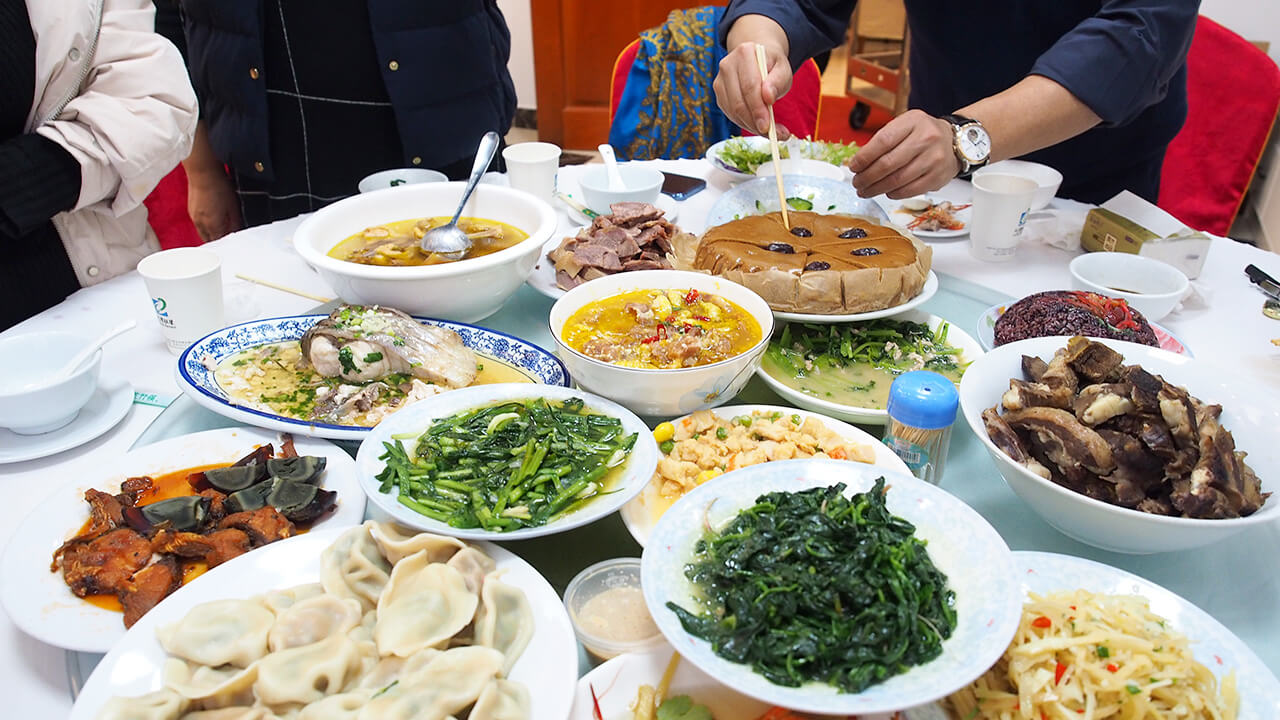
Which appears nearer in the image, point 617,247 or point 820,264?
point 820,264

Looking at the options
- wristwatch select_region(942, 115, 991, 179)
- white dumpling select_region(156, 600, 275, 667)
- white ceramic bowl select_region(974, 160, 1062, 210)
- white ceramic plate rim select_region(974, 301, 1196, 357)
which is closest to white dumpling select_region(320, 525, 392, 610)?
white dumpling select_region(156, 600, 275, 667)

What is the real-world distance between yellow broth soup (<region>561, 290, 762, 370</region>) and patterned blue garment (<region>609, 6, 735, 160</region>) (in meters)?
2.67

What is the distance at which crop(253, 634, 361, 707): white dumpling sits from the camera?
120cm

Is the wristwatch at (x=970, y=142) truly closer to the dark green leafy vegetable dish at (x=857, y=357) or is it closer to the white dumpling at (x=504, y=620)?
the dark green leafy vegetable dish at (x=857, y=357)

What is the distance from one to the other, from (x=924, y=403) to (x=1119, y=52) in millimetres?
1826

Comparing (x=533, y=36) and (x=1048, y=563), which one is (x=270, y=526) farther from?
(x=533, y=36)

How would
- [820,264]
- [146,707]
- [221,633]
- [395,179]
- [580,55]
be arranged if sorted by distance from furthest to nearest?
[580,55] < [395,179] < [820,264] < [221,633] < [146,707]

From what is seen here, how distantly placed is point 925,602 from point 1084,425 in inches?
26.0

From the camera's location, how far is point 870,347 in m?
2.25

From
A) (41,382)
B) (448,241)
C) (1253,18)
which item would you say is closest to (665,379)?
(448,241)

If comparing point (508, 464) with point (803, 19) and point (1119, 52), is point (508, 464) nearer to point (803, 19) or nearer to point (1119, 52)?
point (1119, 52)

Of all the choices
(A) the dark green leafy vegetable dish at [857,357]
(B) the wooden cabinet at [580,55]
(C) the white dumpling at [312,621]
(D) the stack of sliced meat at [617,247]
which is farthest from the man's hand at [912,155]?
(B) the wooden cabinet at [580,55]

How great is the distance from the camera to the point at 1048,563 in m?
1.44

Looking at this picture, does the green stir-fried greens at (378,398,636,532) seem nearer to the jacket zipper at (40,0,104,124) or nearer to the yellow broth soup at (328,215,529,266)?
the yellow broth soup at (328,215,529,266)
